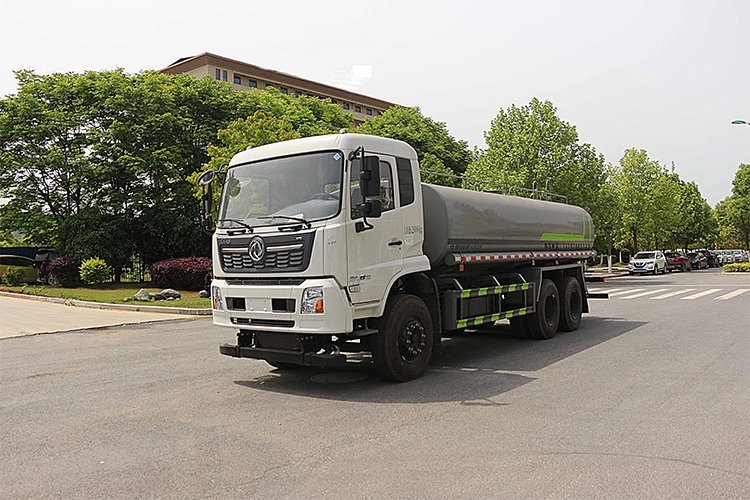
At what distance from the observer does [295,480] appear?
466 centimetres

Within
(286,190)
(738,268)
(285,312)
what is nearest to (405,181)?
(286,190)

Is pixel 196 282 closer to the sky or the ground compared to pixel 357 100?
closer to the ground

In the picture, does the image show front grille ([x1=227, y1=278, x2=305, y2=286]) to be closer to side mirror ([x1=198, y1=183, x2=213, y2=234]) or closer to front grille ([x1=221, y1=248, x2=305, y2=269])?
front grille ([x1=221, y1=248, x2=305, y2=269])

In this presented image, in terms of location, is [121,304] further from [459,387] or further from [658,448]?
[658,448]

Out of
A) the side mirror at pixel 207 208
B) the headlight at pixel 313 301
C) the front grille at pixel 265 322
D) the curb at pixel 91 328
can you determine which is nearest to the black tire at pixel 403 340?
the headlight at pixel 313 301

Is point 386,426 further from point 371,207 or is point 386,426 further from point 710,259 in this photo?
point 710,259

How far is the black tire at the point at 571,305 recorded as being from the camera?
1263cm

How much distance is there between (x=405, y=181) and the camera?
27.1 feet

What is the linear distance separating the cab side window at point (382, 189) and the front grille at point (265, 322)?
4.71ft

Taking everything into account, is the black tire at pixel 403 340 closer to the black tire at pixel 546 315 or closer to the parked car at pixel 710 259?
the black tire at pixel 546 315

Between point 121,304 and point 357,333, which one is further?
point 121,304

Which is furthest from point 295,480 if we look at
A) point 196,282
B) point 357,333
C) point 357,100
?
point 357,100

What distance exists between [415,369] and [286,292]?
1987 mm

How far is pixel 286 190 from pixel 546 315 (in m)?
6.38
